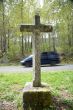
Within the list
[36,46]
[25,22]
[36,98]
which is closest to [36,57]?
[36,46]

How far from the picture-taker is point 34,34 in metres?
7.07

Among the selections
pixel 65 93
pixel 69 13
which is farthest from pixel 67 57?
pixel 65 93

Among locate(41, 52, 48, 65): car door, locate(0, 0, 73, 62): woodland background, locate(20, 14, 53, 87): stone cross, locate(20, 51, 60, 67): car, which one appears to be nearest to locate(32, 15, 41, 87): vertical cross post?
locate(20, 14, 53, 87): stone cross

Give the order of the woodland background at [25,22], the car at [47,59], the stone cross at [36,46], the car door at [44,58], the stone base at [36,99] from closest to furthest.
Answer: the stone base at [36,99]
the stone cross at [36,46]
the car at [47,59]
the car door at [44,58]
the woodland background at [25,22]

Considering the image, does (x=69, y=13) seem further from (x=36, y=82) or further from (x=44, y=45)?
(x=36, y=82)

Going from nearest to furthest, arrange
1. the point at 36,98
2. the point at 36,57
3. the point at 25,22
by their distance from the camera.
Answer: the point at 36,98 < the point at 36,57 < the point at 25,22

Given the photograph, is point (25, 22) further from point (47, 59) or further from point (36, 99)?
point (36, 99)

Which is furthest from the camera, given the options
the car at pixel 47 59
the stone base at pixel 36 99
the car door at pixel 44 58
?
the car door at pixel 44 58

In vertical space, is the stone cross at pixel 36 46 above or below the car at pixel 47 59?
above

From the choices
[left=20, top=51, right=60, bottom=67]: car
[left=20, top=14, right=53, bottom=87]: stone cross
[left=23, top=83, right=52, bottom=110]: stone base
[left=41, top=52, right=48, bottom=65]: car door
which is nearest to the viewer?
[left=23, top=83, right=52, bottom=110]: stone base

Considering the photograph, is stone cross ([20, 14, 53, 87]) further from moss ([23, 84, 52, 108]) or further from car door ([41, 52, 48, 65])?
car door ([41, 52, 48, 65])

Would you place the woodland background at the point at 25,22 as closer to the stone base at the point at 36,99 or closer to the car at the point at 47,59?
the car at the point at 47,59

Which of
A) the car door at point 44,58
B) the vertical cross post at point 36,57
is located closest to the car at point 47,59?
the car door at point 44,58

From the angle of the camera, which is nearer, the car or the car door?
the car
